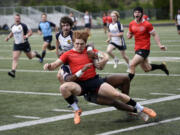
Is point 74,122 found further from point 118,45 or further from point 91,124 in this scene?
point 118,45

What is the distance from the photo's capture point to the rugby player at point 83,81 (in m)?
7.35

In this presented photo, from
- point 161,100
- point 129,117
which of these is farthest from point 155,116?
point 161,100

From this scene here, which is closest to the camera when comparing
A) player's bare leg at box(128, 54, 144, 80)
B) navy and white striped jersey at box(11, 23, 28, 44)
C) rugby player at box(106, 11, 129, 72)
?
player's bare leg at box(128, 54, 144, 80)

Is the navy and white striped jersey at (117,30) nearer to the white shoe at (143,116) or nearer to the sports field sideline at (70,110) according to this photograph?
the sports field sideline at (70,110)

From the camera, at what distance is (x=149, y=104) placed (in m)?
8.97

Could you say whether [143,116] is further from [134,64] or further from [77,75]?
[134,64]

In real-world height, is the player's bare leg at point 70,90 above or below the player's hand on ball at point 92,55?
below

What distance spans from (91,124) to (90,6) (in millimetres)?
64073

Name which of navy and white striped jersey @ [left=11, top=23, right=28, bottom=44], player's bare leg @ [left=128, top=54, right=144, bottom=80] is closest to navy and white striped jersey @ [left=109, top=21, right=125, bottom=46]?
navy and white striped jersey @ [left=11, top=23, right=28, bottom=44]

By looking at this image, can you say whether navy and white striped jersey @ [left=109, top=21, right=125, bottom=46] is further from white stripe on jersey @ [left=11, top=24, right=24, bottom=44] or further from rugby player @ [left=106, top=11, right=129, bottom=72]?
white stripe on jersey @ [left=11, top=24, right=24, bottom=44]

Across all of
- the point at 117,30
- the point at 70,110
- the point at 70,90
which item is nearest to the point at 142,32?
the point at 70,110

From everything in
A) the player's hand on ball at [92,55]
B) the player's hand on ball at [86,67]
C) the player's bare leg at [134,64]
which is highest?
the player's hand on ball at [92,55]

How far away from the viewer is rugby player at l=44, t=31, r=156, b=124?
735 centimetres

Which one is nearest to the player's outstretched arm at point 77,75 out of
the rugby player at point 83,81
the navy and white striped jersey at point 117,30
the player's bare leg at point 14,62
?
the rugby player at point 83,81
